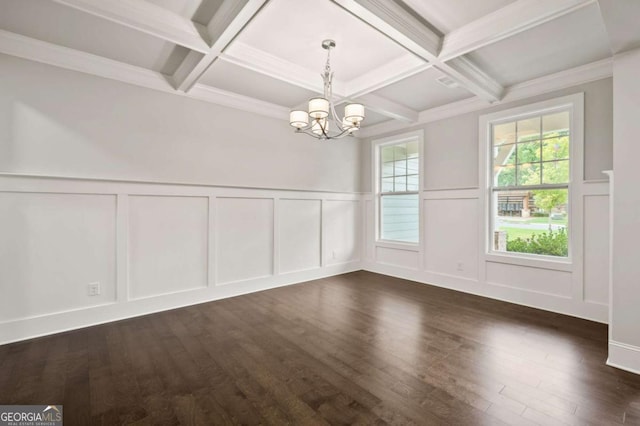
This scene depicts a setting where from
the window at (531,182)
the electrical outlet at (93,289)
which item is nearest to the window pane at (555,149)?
the window at (531,182)

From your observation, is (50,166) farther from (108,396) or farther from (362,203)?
(362,203)

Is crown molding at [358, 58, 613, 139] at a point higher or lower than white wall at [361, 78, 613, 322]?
higher

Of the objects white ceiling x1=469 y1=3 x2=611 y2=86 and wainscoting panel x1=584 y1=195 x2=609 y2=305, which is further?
wainscoting panel x1=584 y1=195 x2=609 y2=305

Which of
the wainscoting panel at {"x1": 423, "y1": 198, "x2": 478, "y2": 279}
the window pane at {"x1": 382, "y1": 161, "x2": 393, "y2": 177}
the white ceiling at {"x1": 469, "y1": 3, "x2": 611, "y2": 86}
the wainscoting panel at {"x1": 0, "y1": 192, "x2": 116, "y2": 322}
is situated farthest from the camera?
the window pane at {"x1": 382, "y1": 161, "x2": 393, "y2": 177}

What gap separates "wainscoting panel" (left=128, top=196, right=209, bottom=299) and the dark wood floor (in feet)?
1.27

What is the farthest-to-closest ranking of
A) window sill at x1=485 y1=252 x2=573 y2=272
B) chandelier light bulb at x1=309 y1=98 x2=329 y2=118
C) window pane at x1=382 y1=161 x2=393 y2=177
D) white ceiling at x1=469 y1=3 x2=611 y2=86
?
1. window pane at x1=382 y1=161 x2=393 y2=177
2. window sill at x1=485 y1=252 x2=573 y2=272
3. chandelier light bulb at x1=309 y1=98 x2=329 y2=118
4. white ceiling at x1=469 y1=3 x2=611 y2=86

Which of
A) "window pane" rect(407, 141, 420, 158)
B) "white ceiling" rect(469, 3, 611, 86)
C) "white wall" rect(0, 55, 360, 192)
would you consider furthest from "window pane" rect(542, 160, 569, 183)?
"white wall" rect(0, 55, 360, 192)

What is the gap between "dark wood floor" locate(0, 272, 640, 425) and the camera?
175cm

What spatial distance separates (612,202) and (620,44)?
1182 millimetres


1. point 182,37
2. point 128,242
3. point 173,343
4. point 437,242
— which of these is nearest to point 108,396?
point 173,343

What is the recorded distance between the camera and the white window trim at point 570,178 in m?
3.29

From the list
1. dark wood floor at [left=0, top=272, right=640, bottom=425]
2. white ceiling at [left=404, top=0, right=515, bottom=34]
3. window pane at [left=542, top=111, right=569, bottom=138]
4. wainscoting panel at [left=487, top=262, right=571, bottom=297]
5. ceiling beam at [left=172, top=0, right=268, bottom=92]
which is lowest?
dark wood floor at [left=0, top=272, right=640, bottom=425]

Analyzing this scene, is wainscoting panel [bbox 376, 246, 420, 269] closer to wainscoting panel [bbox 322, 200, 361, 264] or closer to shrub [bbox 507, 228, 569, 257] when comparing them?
wainscoting panel [bbox 322, 200, 361, 264]

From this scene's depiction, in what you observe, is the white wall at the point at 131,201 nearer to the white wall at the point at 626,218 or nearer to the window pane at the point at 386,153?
the window pane at the point at 386,153
